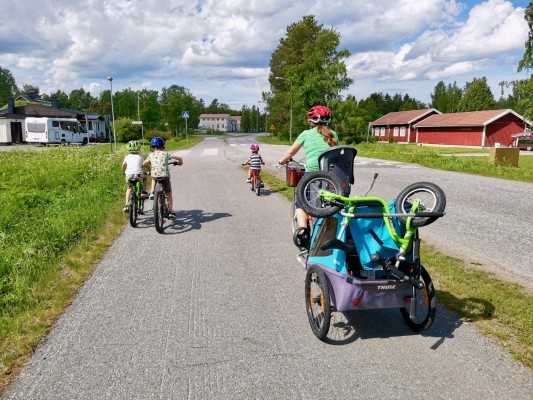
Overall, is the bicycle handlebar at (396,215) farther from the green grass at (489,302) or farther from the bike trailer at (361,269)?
the green grass at (489,302)

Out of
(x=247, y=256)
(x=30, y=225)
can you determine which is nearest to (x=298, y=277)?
(x=247, y=256)

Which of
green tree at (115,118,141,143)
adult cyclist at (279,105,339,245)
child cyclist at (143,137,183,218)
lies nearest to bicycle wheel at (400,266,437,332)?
adult cyclist at (279,105,339,245)

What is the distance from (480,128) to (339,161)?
49.9 metres

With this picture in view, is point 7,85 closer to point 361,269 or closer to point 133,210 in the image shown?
point 133,210

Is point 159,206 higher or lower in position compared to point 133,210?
higher

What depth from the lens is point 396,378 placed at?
3.01m

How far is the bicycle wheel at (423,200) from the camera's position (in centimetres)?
329

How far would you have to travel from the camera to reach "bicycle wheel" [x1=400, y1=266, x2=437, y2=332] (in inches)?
137

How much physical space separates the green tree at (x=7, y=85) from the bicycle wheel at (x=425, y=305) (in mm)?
136877

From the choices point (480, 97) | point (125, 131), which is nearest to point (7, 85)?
point (125, 131)

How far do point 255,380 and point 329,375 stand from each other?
55 cm

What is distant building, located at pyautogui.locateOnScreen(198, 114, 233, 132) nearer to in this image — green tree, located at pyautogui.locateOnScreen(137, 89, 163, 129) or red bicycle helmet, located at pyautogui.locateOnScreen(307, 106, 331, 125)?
green tree, located at pyautogui.locateOnScreen(137, 89, 163, 129)

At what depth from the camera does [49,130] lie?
137 ft

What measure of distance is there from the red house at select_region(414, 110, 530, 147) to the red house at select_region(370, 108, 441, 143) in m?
6.36
